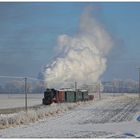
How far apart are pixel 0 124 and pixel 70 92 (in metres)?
40.0

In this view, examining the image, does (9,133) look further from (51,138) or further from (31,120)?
(31,120)

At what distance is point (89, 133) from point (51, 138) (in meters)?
2.35

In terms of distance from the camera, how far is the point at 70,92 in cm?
6281

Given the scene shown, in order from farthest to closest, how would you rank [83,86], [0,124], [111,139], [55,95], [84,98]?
[83,86], [84,98], [55,95], [0,124], [111,139]

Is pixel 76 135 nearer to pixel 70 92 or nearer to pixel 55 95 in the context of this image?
pixel 55 95

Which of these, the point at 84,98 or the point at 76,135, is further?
the point at 84,98

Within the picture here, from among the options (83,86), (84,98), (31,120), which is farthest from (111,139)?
(83,86)

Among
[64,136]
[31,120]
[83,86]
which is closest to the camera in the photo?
[64,136]

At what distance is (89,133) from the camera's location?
19.3m

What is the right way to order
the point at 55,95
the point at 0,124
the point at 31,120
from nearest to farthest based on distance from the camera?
the point at 0,124 < the point at 31,120 < the point at 55,95

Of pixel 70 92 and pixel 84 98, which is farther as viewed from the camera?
pixel 84 98

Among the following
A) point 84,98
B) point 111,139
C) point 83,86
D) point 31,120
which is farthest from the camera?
point 83,86

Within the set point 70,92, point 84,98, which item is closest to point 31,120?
point 70,92

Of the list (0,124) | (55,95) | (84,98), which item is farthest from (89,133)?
(84,98)
